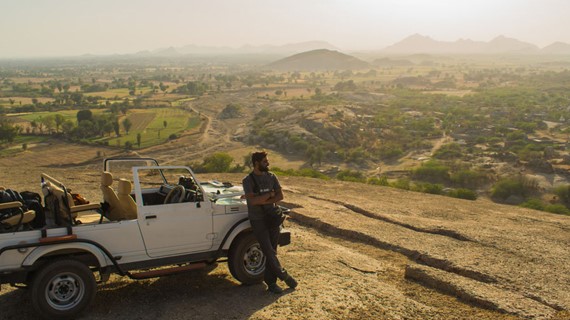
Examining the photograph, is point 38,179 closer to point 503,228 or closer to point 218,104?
point 503,228

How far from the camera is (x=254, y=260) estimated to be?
7.47 metres

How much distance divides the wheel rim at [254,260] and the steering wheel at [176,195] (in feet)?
4.35

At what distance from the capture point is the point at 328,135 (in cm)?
6006

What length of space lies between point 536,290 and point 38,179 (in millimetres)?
16442

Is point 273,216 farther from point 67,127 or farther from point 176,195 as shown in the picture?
point 67,127

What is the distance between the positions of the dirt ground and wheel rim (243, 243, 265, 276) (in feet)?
0.81

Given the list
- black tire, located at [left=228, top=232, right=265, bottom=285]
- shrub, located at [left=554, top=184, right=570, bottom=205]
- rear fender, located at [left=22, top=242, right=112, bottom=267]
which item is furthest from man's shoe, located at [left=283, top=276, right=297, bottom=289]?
shrub, located at [left=554, top=184, right=570, bottom=205]

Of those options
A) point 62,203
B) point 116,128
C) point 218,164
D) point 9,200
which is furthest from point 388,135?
point 9,200

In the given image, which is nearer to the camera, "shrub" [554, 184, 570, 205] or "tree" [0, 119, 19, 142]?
"shrub" [554, 184, 570, 205]

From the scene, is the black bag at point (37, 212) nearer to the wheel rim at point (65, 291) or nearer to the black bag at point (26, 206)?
the black bag at point (26, 206)

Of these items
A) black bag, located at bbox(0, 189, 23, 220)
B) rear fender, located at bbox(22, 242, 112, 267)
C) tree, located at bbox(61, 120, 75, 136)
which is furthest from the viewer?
tree, located at bbox(61, 120, 75, 136)

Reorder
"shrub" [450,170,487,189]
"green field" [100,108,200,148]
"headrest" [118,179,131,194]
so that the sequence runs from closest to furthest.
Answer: "headrest" [118,179,131,194], "shrub" [450,170,487,189], "green field" [100,108,200,148]

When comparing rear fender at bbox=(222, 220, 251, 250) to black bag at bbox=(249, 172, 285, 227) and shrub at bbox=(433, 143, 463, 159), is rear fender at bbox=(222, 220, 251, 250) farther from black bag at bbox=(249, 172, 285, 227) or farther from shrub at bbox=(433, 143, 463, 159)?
shrub at bbox=(433, 143, 463, 159)

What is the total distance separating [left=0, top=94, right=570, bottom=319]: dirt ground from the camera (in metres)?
6.70
